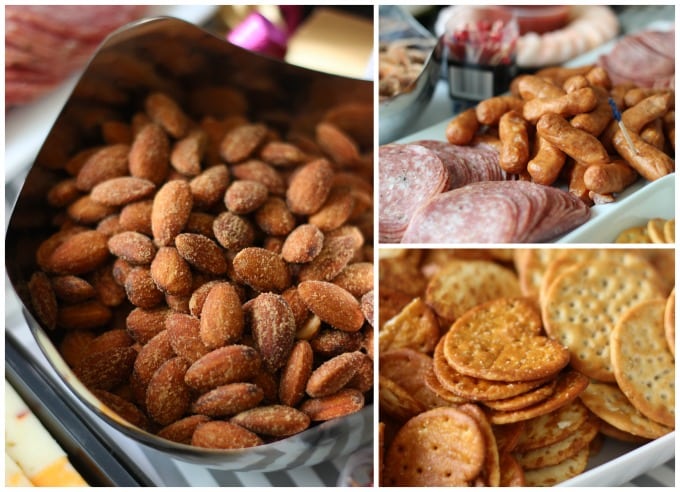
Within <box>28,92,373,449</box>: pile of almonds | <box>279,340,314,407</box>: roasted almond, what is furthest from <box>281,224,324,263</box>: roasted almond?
<box>279,340,314,407</box>: roasted almond

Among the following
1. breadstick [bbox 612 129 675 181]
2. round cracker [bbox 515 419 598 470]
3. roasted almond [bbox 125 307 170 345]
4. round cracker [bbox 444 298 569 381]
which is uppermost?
breadstick [bbox 612 129 675 181]

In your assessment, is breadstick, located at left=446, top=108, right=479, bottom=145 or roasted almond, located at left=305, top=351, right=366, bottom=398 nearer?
roasted almond, located at left=305, top=351, right=366, bottom=398

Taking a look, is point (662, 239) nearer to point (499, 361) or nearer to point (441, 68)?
point (499, 361)

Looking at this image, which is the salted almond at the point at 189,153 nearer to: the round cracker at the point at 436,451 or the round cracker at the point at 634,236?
the round cracker at the point at 436,451

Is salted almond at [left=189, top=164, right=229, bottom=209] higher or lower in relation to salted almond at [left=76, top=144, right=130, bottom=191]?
lower

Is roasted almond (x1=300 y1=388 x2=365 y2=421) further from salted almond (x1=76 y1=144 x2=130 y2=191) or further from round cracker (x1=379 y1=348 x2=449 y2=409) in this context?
salted almond (x1=76 y1=144 x2=130 y2=191)

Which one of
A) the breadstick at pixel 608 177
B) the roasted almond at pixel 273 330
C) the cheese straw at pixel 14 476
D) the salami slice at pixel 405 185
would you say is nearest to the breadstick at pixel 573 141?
the breadstick at pixel 608 177

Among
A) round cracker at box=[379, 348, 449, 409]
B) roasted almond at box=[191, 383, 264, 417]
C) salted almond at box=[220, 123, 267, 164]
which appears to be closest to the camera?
roasted almond at box=[191, 383, 264, 417]
